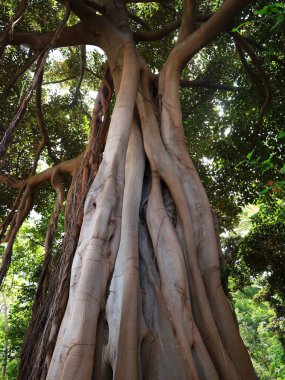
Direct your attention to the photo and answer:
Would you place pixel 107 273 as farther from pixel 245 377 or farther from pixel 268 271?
pixel 268 271

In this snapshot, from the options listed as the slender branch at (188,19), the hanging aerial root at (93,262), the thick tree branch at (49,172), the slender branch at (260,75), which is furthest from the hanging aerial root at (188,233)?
the slender branch at (260,75)

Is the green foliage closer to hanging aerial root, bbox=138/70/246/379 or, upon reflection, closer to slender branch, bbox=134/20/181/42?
slender branch, bbox=134/20/181/42

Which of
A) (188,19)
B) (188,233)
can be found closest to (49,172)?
(188,19)

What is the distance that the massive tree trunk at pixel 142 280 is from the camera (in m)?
1.76

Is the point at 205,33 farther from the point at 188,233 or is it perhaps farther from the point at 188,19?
the point at 188,233

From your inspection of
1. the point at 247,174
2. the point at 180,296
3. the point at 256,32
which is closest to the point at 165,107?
the point at 180,296

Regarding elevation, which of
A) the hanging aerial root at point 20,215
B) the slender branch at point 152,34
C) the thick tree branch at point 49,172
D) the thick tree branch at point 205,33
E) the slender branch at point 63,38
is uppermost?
the slender branch at point 152,34

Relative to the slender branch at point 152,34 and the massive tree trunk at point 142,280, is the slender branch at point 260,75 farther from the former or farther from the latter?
the massive tree trunk at point 142,280

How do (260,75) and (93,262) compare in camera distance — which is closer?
(93,262)

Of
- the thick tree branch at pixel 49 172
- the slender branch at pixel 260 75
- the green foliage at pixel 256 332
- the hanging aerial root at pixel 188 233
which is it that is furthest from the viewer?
A: the green foliage at pixel 256 332

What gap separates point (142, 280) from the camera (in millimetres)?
2514

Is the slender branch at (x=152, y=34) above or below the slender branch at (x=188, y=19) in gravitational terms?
above

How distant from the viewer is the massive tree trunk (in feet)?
5.77

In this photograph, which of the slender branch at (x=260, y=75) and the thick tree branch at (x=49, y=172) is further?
the thick tree branch at (x=49, y=172)
